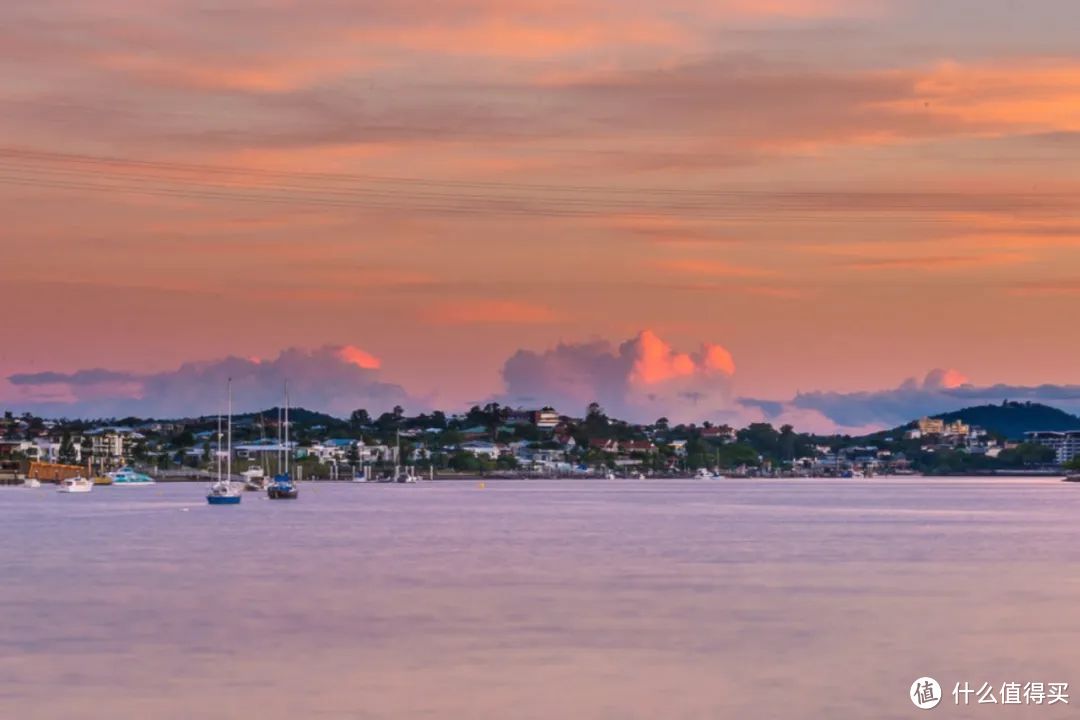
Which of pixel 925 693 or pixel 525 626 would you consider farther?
pixel 525 626

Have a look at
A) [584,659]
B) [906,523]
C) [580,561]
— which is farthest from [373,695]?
[906,523]

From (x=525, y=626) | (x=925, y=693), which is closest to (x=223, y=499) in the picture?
(x=525, y=626)

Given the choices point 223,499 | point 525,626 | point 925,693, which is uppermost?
point 223,499

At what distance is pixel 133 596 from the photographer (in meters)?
60.9

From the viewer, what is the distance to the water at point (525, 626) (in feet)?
122

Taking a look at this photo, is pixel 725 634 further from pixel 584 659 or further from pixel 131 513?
pixel 131 513

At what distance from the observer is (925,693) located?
1492 inches

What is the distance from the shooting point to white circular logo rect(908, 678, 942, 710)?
36.2 m

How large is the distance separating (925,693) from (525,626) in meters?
15.0

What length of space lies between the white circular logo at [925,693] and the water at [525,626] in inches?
12.1

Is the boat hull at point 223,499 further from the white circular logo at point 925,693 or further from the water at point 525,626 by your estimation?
the white circular logo at point 925,693

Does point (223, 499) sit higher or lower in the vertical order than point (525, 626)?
higher

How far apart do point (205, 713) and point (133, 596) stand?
26.6m

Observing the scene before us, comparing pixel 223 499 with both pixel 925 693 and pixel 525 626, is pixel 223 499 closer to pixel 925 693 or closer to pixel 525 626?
pixel 525 626
